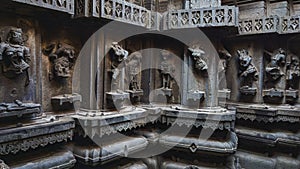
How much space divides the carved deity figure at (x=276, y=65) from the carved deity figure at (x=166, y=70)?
1806 millimetres

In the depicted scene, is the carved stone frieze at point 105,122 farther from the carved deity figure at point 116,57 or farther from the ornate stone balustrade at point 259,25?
the ornate stone balustrade at point 259,25

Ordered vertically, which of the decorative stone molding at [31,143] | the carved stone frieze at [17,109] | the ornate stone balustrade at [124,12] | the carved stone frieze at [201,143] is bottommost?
the carved stone frieze at [201,143]

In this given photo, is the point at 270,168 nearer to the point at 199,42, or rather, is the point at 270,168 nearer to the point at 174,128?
the point at 174,128

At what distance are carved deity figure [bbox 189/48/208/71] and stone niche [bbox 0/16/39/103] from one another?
230 centimetres

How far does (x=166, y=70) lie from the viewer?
14.0 ft

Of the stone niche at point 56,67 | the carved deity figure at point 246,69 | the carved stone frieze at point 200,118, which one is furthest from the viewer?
the carved deity figure at point 246,69

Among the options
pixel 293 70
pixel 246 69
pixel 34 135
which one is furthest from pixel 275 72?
pixel 34 135

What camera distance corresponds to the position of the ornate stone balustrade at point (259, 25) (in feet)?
13.6

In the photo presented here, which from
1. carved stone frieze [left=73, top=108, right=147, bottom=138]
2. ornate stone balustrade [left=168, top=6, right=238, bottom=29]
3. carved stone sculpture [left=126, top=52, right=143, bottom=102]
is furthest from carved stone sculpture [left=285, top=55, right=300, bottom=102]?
carved stone frieze [left=73, top=108, right=147, bottom=138]

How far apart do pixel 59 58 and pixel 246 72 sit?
3282mm

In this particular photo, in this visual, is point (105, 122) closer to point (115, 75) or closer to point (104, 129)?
point (104, 129)

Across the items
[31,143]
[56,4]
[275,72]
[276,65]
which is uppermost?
[56,4]

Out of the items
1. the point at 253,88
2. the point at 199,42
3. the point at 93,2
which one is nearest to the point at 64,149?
the point at 93,2

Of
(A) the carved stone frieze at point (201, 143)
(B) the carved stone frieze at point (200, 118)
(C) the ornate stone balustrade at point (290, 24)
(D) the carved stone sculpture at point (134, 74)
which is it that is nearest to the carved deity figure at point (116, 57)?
(D) the carved stone sculpture at point (134, 74)
